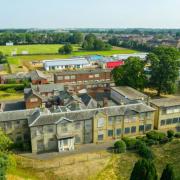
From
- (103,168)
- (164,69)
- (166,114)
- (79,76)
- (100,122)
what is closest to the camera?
(103,168)

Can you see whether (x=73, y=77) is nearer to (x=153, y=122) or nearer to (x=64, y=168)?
(x=153, y=122)

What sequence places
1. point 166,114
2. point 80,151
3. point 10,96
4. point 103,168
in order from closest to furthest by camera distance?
point 103,168
point 80,151
point 166,114
point 10,96

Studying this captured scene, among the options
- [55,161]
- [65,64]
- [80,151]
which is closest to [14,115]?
[55,161]

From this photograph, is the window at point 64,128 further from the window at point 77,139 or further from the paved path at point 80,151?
the paved path at point 80,151

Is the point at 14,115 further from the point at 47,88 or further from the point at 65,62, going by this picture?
the point at 65,62

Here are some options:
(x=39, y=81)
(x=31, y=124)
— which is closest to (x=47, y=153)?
(x=31, y=124)

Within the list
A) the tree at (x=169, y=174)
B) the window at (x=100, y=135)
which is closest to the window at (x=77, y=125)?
the window at (x=100, y=135)

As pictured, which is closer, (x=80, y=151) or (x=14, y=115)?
(x=80, y=151)
